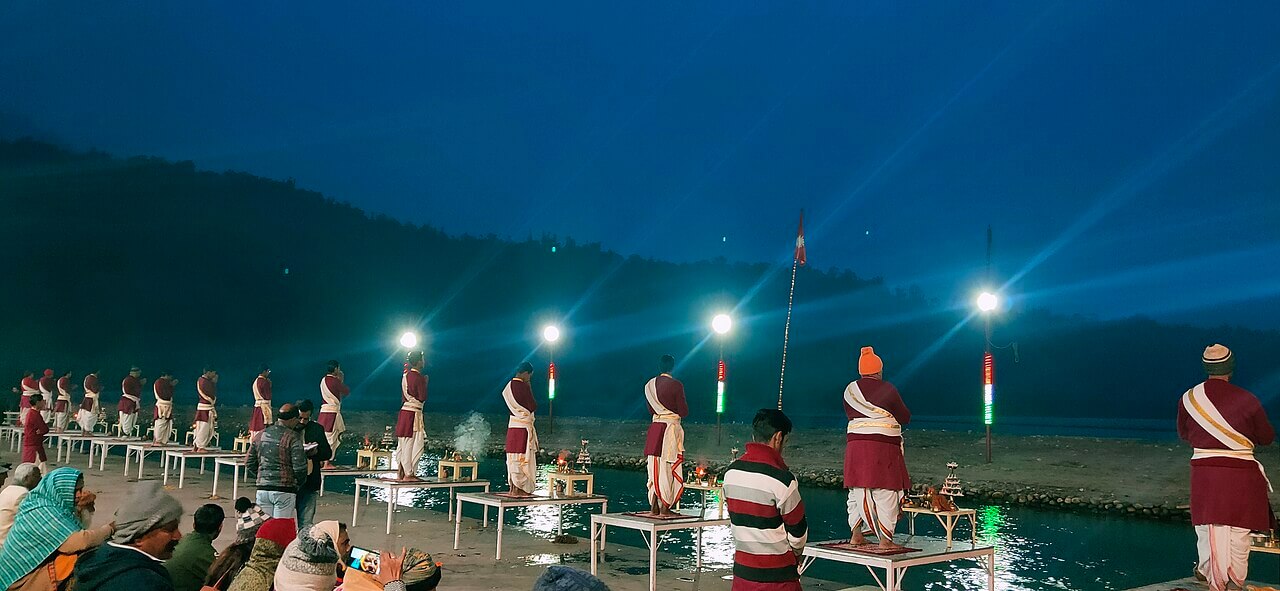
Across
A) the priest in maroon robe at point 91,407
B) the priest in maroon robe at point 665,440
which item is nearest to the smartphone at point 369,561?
the priest in maroon robe at point 665,440

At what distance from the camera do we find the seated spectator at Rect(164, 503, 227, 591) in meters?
4.84

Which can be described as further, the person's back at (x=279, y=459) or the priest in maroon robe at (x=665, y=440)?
the priest in maroon robe at (x=665, y=440)

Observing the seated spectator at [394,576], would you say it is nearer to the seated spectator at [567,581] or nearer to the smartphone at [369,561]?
the smartphone at [369,561]

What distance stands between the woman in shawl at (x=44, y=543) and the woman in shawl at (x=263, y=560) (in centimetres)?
87

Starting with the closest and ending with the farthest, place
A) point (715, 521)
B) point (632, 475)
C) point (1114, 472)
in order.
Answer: point (715, 521), point (1114, 472), point (632, 475)

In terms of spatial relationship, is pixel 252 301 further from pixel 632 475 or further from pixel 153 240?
pixel 632 475

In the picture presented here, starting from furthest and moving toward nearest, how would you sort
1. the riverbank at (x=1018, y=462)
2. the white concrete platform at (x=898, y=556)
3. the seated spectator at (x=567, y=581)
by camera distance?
the riverbank at (x=1018, y=462) < the white concrete platform at (x=898, y=556) < the seated spectator at (x=567, y=581)

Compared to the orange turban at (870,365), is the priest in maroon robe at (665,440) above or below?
below

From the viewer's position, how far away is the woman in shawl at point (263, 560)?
4.75 meters

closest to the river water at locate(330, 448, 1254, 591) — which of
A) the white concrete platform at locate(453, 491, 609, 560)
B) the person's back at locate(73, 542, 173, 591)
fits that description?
the white concrete platform at locate(453, 491, 609, 560)

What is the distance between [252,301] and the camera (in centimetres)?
9475

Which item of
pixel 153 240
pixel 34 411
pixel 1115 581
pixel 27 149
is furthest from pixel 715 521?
pixel 27 149

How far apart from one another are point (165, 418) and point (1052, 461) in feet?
75.2

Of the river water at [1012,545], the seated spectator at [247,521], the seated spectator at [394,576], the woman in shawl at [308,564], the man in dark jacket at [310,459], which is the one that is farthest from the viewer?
the river water at [1012,545]
